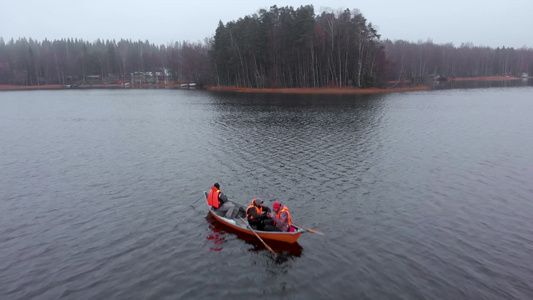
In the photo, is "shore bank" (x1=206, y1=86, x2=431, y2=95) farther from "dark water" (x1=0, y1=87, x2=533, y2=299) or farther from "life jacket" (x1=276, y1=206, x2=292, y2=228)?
"life jacket" (x1=276, y1=206, x2=292, y2=228)

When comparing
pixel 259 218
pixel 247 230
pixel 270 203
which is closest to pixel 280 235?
pixel 259 218

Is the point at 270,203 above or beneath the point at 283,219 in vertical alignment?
beneath

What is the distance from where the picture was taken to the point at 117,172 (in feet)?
102

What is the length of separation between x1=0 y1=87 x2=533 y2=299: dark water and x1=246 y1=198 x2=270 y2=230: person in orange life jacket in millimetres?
1120

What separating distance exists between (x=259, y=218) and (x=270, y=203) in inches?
185

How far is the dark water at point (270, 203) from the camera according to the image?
15.2m

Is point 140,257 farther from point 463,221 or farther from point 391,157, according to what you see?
point 391,157

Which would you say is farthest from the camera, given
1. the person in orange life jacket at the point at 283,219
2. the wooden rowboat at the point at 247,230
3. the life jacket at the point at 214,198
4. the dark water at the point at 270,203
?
the life jacket at the point at 214,198

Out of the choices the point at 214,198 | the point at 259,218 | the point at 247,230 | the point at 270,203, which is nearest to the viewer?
the point at 259,218

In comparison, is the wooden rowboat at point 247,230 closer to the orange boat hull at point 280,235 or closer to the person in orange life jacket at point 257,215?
the orange boat hull at point 280,235

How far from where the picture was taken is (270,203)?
77.7 feet

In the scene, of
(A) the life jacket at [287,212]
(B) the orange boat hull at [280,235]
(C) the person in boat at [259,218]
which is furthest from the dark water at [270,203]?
(A) the life jacket at [287,212]

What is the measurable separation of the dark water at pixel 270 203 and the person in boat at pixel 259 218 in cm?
110

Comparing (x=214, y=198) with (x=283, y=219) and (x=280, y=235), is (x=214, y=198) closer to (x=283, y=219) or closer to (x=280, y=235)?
(x=283, y=219)
